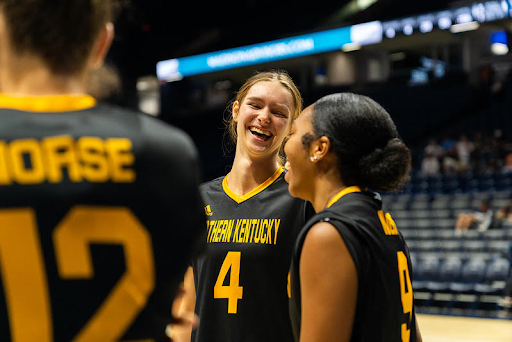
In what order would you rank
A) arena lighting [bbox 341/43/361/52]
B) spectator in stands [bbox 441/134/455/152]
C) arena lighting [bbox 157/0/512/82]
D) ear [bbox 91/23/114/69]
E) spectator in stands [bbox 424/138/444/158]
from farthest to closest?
arena lighting [bbox 341/43/361/52], arena lighting [bbox 157/0/512/82], spectator in stands [bbox 441/134/455/152], spectator in stands [bbox 424/138/444/158], ear [bbox 91/23/114/69]

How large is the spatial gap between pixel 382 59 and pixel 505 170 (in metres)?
7.12

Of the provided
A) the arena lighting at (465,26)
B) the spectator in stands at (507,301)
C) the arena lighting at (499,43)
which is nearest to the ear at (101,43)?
the spectator in stands at (507,301)

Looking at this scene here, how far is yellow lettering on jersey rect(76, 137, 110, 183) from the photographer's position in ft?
3.05

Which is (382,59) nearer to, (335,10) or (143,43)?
(335,10)

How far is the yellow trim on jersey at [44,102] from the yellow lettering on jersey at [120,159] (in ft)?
0.29

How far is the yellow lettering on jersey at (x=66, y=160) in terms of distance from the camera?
897 mm

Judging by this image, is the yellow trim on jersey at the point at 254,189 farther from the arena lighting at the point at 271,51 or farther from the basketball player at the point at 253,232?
the arena lighting at the point at 271,51

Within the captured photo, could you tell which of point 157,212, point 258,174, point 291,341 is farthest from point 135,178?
point 258,174

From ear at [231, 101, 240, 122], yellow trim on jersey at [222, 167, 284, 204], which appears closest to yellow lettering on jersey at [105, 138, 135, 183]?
yellow trim on jersey at [222, 167, 284, 204]

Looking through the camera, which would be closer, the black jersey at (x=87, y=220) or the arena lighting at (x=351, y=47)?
the black jersey at (x=87, y=220)

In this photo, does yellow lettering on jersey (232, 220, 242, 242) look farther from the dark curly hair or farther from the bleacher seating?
the bleacher seating

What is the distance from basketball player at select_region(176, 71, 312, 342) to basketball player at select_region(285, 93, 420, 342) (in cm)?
48

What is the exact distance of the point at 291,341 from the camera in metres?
1.96

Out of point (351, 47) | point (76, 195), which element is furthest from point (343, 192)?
point (351, 47)
